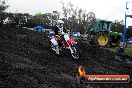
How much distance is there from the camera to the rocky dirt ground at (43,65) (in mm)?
11305

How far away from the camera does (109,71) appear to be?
15266mm

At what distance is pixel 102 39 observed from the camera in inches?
1144

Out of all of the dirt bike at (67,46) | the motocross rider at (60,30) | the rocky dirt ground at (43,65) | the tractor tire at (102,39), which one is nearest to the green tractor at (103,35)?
the tractor tire at (102,39)

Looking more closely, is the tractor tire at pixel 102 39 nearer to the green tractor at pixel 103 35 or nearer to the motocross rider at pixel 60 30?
the green tractor at pixel 103 35

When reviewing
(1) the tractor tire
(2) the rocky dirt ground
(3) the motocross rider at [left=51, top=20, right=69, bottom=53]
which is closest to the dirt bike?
(3) the motocross rider at [left=51, top=20, right=69, bottom=53]

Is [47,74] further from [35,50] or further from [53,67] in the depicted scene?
[35,50]

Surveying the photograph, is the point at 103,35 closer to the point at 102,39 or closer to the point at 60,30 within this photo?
the point at 102,39

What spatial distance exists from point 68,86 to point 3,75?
2287 millimetres

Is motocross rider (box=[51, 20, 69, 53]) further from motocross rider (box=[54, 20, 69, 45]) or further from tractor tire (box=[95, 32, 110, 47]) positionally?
tractor tire (box=[95, 32, 110, 47])

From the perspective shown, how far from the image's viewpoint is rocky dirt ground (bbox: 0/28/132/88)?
1130 cm

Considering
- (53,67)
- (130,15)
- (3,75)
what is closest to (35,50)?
(53,67)

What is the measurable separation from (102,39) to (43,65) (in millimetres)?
15259

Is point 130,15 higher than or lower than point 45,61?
higher

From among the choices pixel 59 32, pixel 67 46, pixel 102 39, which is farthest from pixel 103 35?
pixel 67 46
